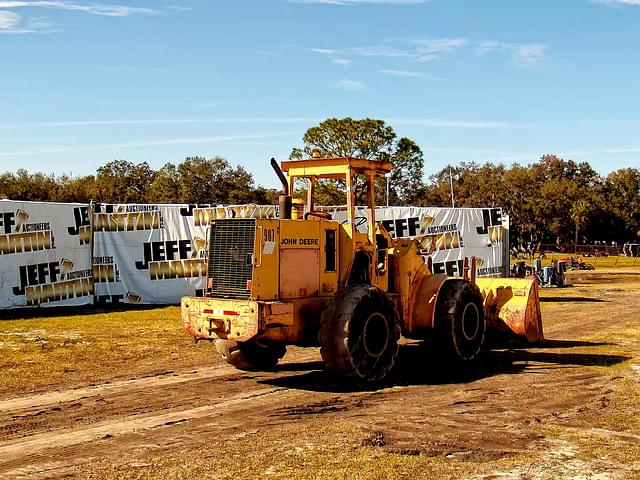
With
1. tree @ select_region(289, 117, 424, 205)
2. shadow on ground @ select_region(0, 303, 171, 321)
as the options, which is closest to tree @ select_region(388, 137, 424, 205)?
tree @ select_region(289, 117, 424, 205)

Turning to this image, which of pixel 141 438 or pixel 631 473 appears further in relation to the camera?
pixel 141 438

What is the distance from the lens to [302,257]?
36.4 feet

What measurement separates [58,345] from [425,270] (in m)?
7.61

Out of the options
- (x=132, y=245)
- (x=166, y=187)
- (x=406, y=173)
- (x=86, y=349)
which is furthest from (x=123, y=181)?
(x=86, y=349)

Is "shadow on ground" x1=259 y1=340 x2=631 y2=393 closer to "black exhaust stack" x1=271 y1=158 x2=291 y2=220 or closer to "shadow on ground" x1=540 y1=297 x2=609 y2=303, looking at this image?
"black exhaust stack" x1=271 y1=158 x2=291 y2=220

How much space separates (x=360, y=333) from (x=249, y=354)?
2.28m

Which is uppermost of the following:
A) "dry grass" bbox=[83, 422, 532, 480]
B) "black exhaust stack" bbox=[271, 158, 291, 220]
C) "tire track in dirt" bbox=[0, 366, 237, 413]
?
"black exhaust stack" bbox=[271, 158, 291, 220]

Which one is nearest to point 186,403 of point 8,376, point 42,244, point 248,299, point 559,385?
point 248,299

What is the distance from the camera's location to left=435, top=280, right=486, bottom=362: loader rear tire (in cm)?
1261

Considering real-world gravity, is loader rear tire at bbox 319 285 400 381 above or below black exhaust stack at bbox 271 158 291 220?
below

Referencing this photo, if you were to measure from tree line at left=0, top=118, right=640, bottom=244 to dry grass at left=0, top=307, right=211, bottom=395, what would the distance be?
48181 millimetres

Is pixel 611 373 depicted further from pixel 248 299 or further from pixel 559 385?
pixel 248 299

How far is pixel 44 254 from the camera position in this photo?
22.9 m

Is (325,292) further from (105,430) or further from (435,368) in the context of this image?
(105,430)
